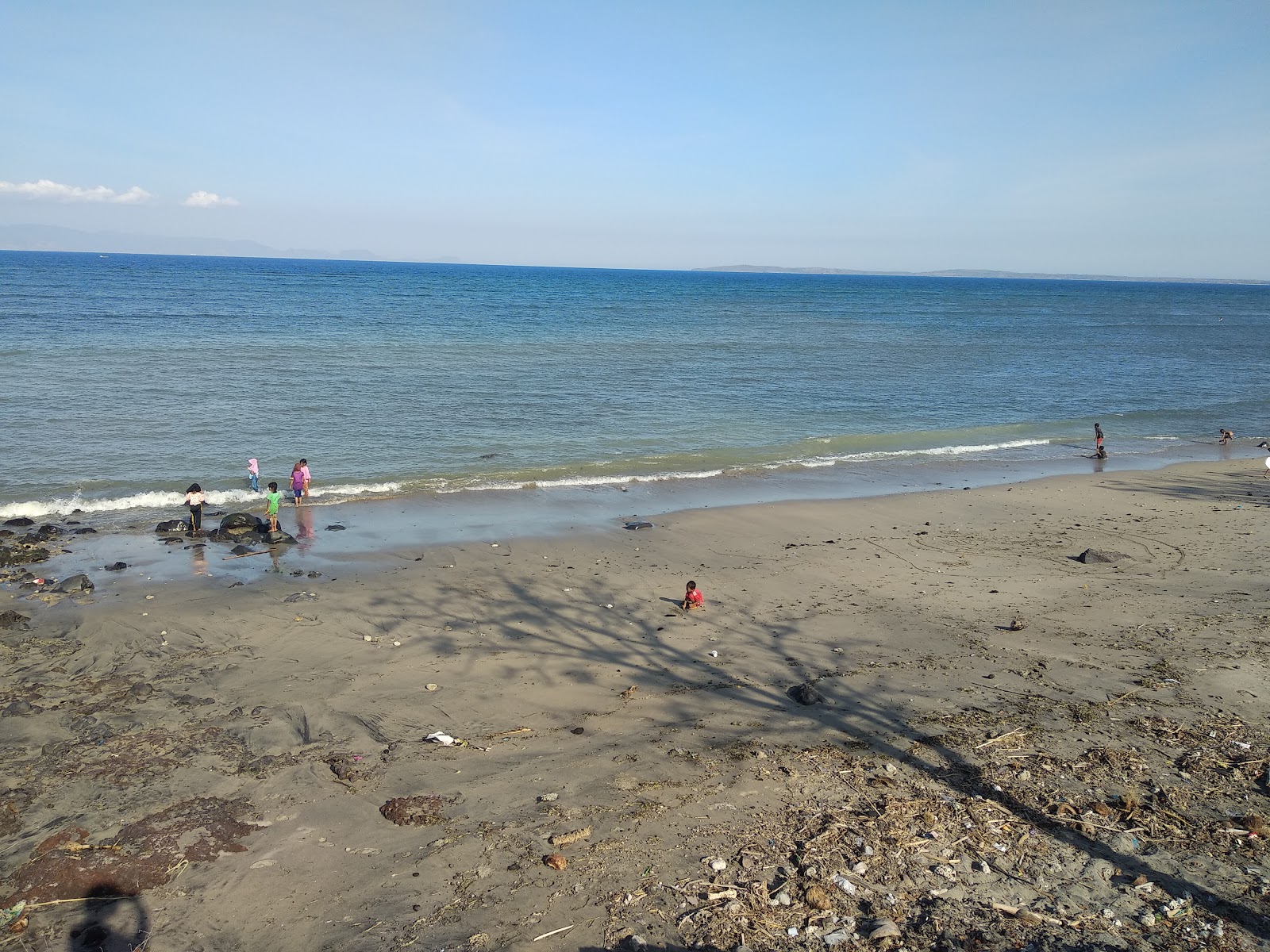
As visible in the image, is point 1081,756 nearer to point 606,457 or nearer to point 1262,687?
point 1262,687

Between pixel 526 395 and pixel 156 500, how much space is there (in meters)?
15.6

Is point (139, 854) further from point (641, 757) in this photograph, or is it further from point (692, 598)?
point (692, 598)

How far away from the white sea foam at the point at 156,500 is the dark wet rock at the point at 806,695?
41.0 ft

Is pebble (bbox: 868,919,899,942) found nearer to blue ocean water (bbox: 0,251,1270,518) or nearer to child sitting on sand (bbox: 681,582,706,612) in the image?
child sitting on sand (bbox: 681,582,706,612)

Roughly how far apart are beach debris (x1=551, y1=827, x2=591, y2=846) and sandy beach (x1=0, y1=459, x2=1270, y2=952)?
0.07 meters

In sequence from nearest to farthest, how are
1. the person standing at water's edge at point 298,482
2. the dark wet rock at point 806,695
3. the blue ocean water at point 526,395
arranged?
the dark wet rock at point 806,695
the person standing at water's edge at point 298,482
the blue ocean water at point 526,395

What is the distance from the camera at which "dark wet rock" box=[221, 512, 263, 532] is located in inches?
613

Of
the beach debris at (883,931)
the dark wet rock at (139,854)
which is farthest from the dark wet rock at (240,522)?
the beach debris at (883,931)

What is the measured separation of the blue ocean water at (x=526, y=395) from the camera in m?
21.3

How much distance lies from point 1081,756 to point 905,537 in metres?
8.48

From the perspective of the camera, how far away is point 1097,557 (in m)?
14.2

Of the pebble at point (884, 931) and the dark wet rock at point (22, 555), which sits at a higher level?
the pebble at point (884, 931)

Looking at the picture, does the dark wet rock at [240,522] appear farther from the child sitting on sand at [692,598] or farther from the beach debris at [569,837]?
the beach debris at [569,837]

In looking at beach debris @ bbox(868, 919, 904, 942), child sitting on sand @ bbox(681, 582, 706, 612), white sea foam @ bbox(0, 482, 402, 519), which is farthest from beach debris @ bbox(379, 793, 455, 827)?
white sea foam @ bbox(0, 482, 402, 519)
